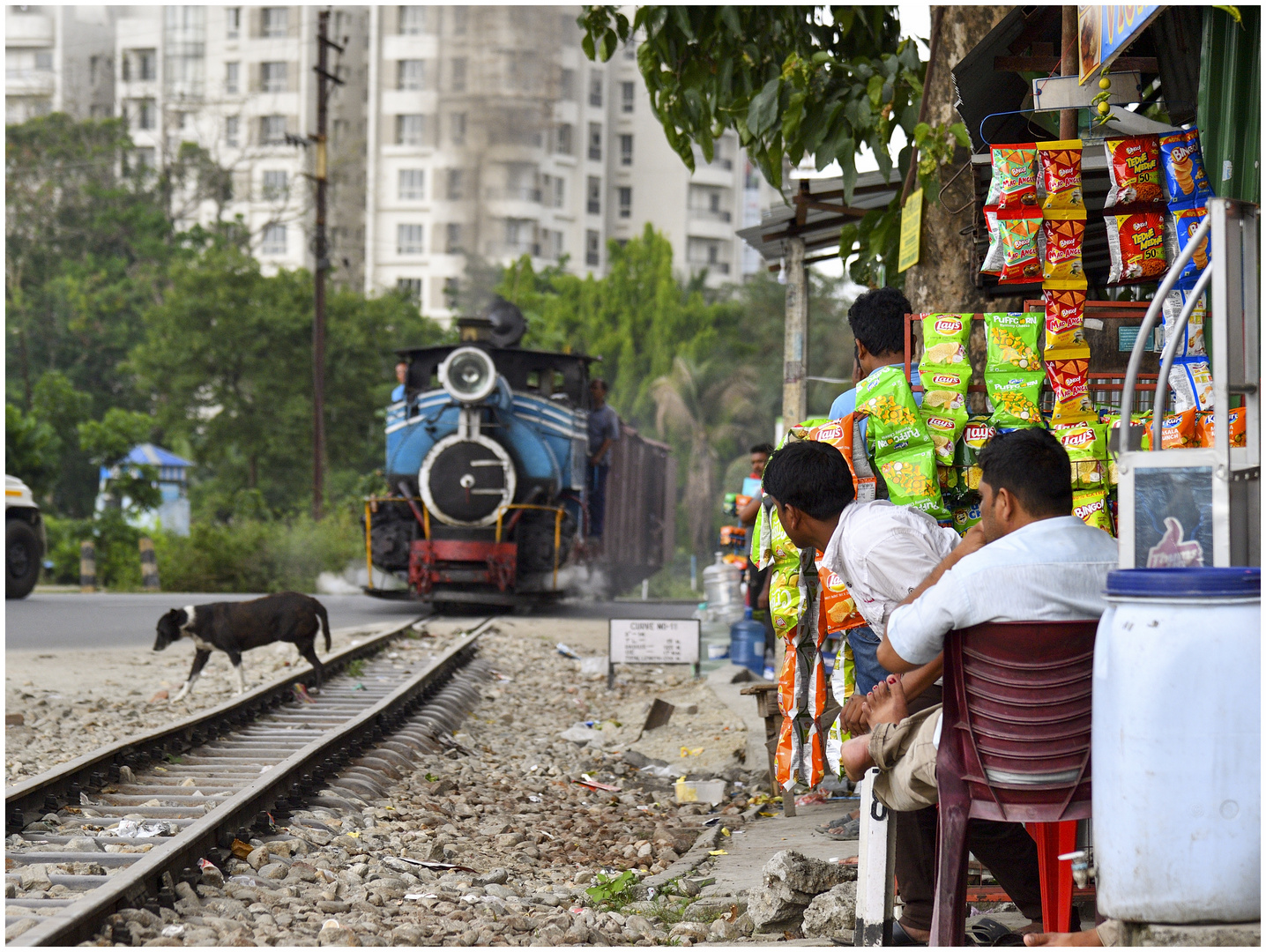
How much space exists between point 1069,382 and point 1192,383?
18.2 inches

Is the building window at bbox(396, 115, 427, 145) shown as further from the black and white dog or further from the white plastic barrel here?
the white plastic barrel

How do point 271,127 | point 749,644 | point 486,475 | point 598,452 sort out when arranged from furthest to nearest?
point 271,127 < point 598,452 < point 486,475 < point 749,644

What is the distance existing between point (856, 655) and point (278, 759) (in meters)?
4.09

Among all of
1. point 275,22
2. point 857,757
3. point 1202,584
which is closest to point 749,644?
point 857,757

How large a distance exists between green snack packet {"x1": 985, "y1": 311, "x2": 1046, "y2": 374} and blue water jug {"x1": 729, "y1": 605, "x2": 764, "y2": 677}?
26.2ft

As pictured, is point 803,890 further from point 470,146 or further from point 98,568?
point 470,146

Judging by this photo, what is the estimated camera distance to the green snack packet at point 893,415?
14.2 feet

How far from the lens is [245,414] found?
35.5m

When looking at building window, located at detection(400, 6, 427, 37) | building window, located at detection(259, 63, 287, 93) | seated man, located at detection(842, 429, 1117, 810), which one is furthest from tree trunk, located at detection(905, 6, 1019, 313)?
building window, located at detection(259, 63, 287, 93)

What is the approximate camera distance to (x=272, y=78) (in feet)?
206

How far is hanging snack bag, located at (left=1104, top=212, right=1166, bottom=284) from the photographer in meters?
4.57

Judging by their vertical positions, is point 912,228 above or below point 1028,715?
above

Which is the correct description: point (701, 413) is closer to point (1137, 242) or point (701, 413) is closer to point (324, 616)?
point (324, 616)

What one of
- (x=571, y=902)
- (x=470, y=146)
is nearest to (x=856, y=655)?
(x=571, y=902)
